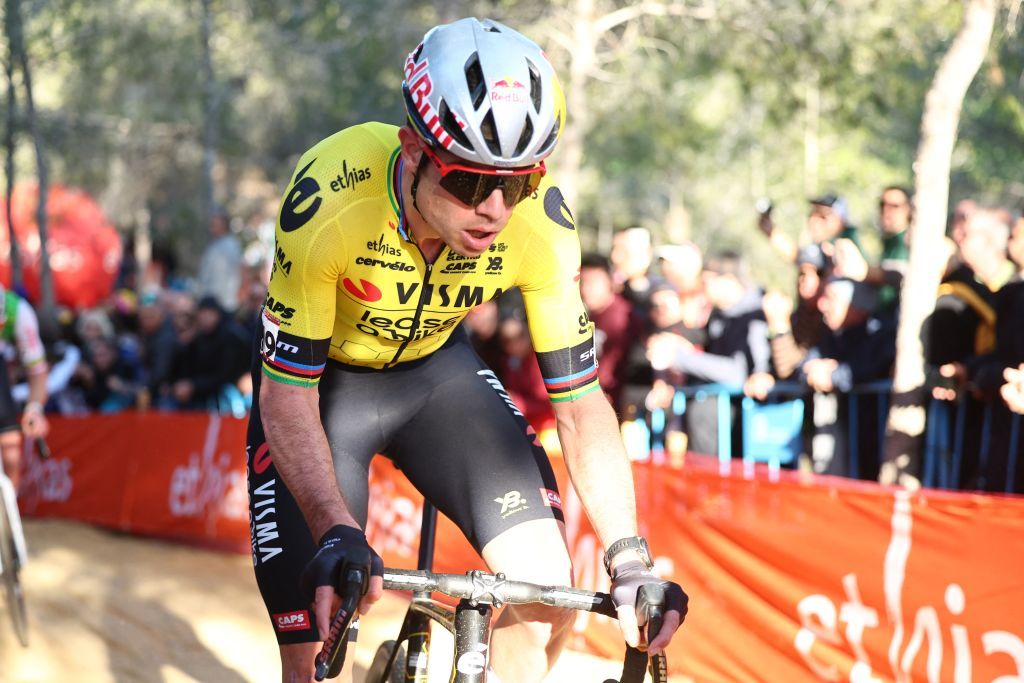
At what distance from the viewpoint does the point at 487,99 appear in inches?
121

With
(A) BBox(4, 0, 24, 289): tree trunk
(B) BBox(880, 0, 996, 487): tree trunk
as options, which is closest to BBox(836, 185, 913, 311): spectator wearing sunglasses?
(B) BBox(880, 0, 996, 487): tree trunk

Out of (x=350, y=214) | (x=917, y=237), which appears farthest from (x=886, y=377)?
(x=350, y=214)

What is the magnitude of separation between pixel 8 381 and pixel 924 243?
5792 millimetres

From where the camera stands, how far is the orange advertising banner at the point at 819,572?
17.4ft

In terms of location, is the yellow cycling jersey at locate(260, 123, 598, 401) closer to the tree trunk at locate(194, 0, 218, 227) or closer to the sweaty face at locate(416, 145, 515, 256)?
the sweaty face at locate(416, 145, 515, 256)

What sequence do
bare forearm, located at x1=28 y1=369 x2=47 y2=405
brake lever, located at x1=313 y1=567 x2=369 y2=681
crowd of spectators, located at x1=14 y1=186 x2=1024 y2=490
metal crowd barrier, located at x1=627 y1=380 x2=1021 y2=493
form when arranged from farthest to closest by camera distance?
1. bare forearm, located at x1=28 y1=369 x2=47 y2=405
2. metal crowd barrier, located at x1=627 y1=380 x2=1021 y2=493
3. crowd of spectators, located at x1=14 y1=186 x2=1024 y2=490
4. brake lever, located at x1=313 y1=567 x2=369 y2=681

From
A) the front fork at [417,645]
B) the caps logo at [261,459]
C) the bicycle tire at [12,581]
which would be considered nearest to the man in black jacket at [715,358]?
the bicycle tire at [12,581]

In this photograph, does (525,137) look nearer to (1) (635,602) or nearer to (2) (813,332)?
(1) (635,602)

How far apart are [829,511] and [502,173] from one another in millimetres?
3487

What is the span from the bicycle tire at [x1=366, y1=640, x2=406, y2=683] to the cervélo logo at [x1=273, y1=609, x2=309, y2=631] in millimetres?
473

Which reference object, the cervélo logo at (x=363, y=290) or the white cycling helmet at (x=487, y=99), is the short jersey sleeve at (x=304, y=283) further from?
the white cycling helmet at (x=487, y=99)

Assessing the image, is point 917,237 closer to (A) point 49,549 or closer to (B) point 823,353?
(B) point 823,353

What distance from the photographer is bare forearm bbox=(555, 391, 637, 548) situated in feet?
11.4

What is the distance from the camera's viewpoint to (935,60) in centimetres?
1377
